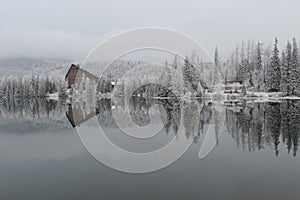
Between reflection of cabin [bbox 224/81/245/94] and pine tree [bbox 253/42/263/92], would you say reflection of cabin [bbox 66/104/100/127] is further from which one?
pine tree [bbox 253/42/263/92]

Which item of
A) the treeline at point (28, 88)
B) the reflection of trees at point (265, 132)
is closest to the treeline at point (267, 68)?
the reflection of trees at point (265, 132)

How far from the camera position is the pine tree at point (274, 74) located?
54000 mm

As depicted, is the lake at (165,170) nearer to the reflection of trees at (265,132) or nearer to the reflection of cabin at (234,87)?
the reflection of trees at (265,132)

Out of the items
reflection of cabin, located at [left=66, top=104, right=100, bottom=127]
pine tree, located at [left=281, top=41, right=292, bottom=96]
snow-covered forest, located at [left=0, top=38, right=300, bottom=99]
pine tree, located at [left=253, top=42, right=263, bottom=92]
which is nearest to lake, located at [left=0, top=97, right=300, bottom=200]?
reflection of cabin, located at [left=66, top=104, right=100, bottom=127]

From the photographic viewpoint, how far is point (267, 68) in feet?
199

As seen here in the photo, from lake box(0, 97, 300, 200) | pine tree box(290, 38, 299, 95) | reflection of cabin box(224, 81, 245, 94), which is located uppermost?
pine tree box(290, 38, 299, 95)

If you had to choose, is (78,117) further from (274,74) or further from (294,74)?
(274,74)

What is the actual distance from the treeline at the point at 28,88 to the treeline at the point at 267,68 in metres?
49.7

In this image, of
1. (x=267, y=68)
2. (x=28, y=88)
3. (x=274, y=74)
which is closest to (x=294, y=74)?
(x=274, y=74)

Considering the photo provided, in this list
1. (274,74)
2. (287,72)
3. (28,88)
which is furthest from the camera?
(28,88)

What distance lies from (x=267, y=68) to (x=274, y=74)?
22.5 feet

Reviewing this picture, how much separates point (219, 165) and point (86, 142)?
7771mm

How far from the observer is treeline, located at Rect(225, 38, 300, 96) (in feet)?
171

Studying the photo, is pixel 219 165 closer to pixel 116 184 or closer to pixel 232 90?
pixel 116 184
